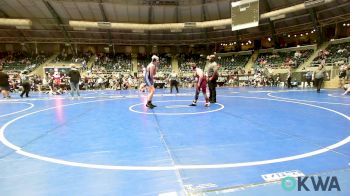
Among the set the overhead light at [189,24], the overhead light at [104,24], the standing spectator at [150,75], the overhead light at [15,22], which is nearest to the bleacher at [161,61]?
the overhead light at [189,24]

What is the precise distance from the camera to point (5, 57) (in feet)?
113

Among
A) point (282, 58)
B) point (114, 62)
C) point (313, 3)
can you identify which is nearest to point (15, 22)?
point (114, 62)

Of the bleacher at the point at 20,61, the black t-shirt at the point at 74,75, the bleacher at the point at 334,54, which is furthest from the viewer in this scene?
the bleacher at the point at 20,61

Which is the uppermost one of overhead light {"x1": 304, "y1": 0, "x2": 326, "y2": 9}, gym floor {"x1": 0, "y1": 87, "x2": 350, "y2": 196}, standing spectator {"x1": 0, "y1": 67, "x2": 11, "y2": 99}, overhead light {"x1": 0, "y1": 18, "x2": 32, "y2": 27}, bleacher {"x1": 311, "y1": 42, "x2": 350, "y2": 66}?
overhead light {"x1": 304, "y1": 0, "x2": 326, "y2": 9}

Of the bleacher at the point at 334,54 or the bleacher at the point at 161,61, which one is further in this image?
the bleacher at the point at 161,61

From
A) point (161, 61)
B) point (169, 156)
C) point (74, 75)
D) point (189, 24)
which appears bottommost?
point (169, 156)

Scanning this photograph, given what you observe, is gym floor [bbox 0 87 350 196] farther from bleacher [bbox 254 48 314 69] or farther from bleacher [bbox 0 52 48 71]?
bleacher [bbox 0 52 48 71]

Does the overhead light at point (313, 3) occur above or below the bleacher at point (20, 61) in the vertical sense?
above

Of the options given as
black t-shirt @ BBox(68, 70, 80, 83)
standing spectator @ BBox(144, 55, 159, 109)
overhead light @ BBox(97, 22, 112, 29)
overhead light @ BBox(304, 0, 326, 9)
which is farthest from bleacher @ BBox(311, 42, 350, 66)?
overhead light @ BBox(97, 22, 112, 29)

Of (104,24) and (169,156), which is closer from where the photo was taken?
(169,156)

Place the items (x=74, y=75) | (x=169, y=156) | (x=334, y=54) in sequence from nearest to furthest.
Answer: (x=169, y=156), (x=74, y=75), (x=334, y=54)

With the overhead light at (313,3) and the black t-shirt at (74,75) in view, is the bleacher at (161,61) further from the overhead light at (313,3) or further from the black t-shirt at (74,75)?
the black t-shirt at (74,75)

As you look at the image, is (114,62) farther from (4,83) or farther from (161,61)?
(4,83)

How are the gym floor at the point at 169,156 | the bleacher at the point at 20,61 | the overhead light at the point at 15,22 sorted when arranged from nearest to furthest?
1. the gym floor at the point at 169,156
2. the overhead light at the point at 15,22
3. the bleacher at the point at 20,61
